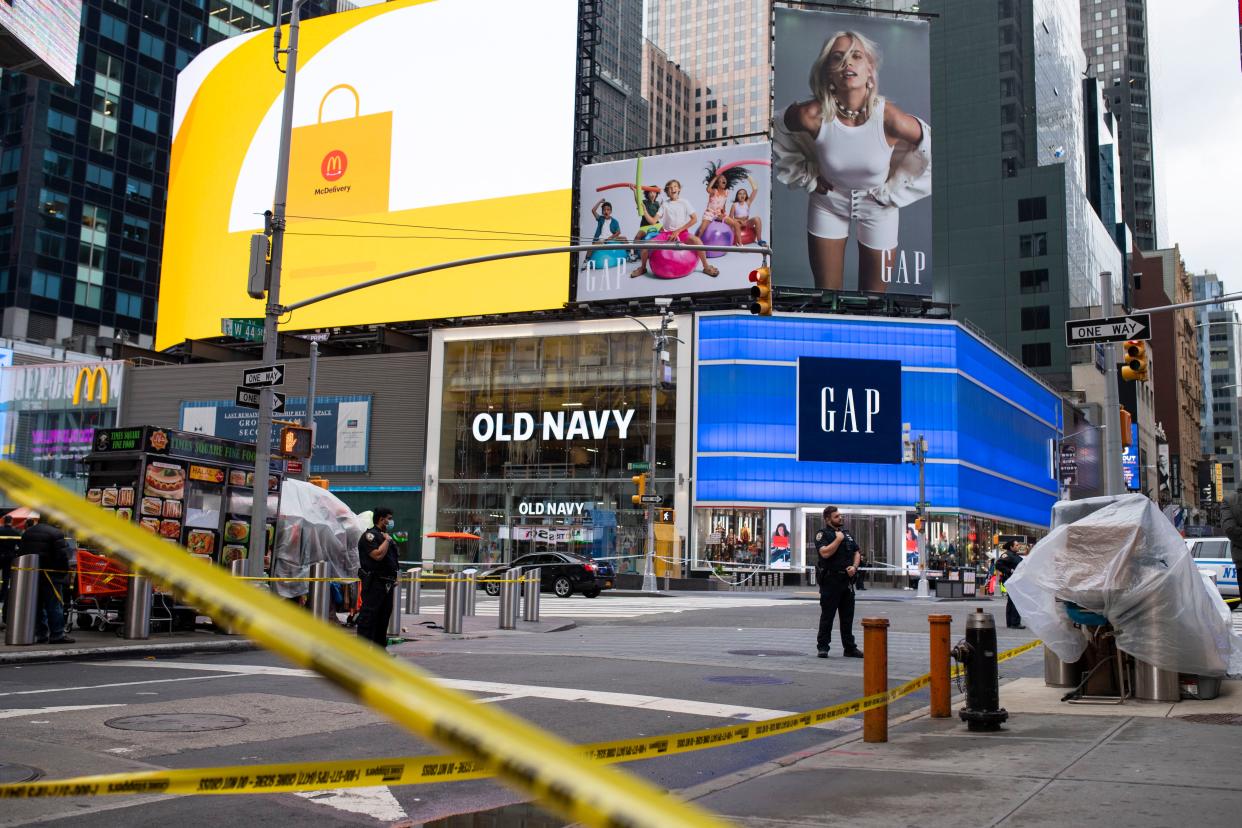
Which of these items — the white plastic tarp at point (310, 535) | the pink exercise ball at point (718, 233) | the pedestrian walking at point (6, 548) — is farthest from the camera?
the pink exercise ball at point (718, 233)

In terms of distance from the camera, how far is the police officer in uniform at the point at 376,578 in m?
12.9

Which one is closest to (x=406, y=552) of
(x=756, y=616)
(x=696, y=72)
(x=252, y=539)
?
(x=756, y=616)

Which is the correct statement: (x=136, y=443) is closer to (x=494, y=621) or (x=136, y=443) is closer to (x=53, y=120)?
(x=494, y=621)

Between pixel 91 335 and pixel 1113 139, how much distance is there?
11126 centimetres

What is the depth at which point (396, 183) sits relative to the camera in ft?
205

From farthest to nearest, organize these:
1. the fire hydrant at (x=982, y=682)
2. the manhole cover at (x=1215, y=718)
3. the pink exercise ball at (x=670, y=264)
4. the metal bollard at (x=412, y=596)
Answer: the pink exercise ball at (x=670, y=264), the metal bollard at (x=412, y=596), the manhole cover at (x=1215, y=718), the fire hydrant at (x=982, y=682)

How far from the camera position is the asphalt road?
20.3ft

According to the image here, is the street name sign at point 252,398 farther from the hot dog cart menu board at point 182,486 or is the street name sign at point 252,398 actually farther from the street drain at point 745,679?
the street drain at point 745,679

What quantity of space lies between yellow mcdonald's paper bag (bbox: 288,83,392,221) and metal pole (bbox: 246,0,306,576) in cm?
4430

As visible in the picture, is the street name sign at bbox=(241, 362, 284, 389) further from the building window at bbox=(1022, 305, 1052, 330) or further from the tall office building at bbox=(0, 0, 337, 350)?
the building window at bbox=(1022, 305, 1052, 330)

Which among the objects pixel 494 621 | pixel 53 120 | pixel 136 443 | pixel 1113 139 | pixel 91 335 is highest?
pixel 1113 139

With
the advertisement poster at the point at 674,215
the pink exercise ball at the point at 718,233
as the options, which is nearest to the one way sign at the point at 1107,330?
the advertisement poster at the point at 674,215

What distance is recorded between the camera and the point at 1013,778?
676 centimetres

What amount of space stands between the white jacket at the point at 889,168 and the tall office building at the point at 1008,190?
3806 centimetres
